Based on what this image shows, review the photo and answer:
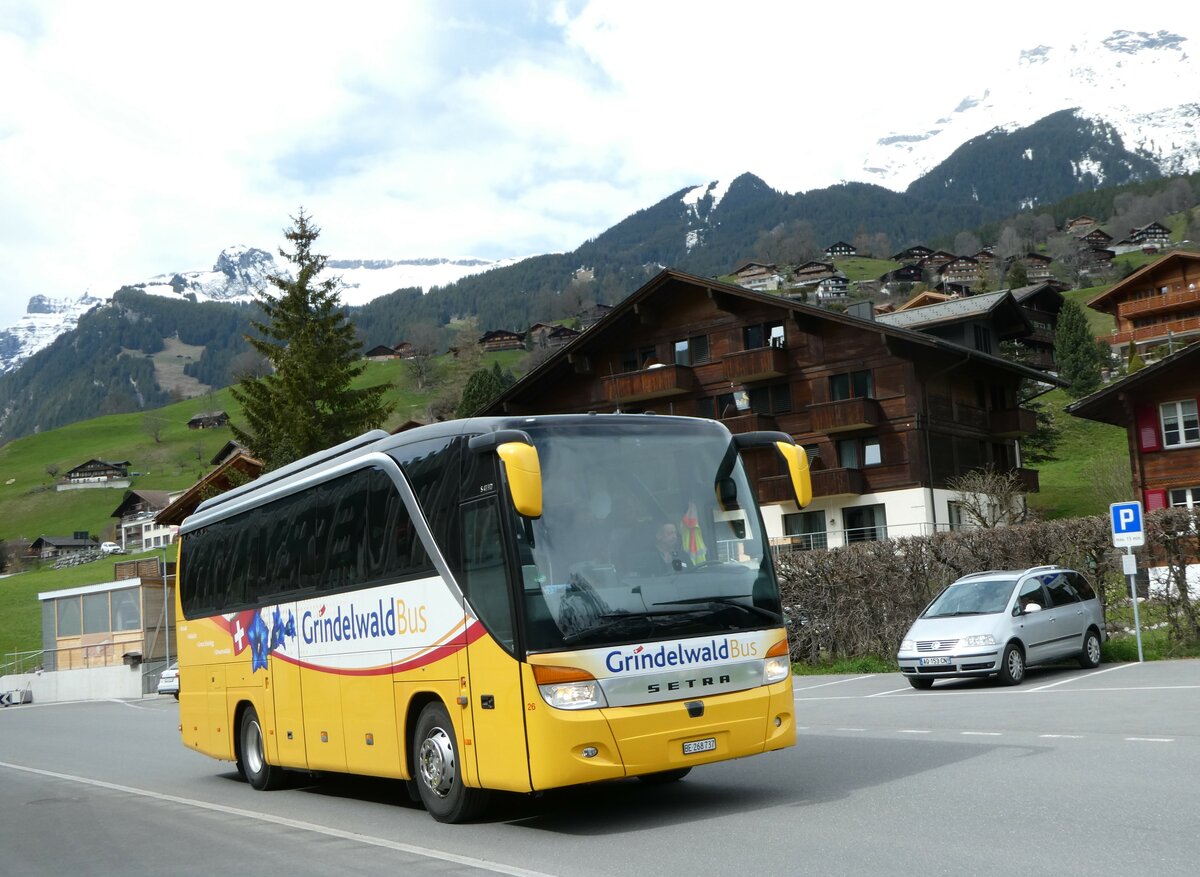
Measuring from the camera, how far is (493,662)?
31.8 feet

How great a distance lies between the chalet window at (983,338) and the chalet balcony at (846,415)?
11474mm

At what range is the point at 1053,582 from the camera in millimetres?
20859

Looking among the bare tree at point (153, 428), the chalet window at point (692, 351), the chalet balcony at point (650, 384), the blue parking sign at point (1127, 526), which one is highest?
the bare tree at point (153, 428)

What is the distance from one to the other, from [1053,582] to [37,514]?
5685 inches

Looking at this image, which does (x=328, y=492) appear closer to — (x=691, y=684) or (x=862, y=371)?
(x=691, y=684)

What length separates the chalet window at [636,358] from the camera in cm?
5688

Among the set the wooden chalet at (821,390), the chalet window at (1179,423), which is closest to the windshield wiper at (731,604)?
the chalet window at (1179,423)

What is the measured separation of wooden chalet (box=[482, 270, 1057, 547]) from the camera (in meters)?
49.8

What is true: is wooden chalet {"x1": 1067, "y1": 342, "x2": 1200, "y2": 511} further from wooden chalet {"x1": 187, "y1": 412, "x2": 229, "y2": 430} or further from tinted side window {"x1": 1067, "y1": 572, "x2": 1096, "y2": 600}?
wooden chalet {"x1": 187, "y1": 412, "x2": 229, "y2": 430}

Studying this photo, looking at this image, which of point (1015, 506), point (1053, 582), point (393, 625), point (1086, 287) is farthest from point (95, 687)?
point (1086, 287)

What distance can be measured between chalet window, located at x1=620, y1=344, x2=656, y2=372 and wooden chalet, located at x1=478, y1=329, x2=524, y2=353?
128828mm

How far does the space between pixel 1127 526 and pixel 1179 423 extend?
965 inches

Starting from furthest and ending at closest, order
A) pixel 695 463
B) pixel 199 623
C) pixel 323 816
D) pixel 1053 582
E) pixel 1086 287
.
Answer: pixel 1086 287 < pixel 1053 582 < pixel 199 623 < pixel 323 816 < pixel 695 463

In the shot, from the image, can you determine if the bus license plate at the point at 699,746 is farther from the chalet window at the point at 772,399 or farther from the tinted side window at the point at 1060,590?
the chalet window at the point at 772,399
